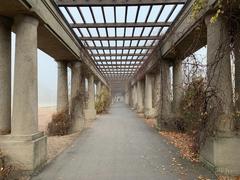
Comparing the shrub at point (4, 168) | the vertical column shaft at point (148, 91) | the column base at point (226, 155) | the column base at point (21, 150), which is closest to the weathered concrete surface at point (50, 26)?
the column base at point (21, 150)

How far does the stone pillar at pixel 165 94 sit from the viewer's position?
1254 centimetres

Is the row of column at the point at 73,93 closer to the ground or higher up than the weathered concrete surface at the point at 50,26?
closer to the ground

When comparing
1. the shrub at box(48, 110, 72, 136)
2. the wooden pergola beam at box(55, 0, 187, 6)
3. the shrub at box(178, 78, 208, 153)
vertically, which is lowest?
the shrub at box(48, 110, 72, 136)

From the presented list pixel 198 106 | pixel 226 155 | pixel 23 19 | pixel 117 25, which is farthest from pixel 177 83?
pixel 23 19

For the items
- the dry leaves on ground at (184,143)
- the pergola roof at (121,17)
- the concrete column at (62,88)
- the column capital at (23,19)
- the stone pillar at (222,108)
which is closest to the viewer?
the stone pillar at (222,108)

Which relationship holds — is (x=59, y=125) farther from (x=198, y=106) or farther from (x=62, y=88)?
(x=198, y=106)

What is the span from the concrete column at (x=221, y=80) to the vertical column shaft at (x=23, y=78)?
3920 millimetres

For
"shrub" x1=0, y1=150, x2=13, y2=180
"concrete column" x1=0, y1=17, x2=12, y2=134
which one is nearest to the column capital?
"concrete column" x1=0, y1=17, x2=12, y2=134

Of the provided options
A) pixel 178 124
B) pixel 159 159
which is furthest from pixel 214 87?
pixel 178 124

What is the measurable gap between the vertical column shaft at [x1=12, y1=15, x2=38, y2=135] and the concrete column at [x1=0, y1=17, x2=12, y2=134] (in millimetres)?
268

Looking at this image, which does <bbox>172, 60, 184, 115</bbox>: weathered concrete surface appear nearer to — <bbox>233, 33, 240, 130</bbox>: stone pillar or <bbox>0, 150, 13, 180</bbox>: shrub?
<bbox>233, 33, 240, 130</bbox>: stone pillar

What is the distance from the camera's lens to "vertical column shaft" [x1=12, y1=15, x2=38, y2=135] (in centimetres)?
597

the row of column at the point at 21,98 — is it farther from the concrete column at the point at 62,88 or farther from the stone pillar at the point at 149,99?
the stone pillar at the point at 149,99

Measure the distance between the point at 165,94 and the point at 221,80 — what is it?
21.8 feet
